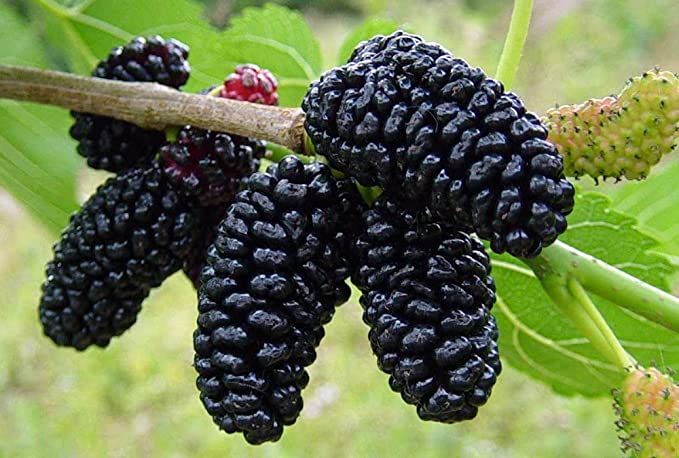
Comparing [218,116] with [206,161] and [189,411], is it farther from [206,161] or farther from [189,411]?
[189,411]

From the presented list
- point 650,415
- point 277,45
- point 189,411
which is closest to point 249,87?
point 277,45

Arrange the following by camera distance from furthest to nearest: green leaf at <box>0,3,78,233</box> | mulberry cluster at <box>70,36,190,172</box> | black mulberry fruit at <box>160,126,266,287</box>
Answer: green leaf at <box>0,3,78,233</box> → mulberry cluster at <box>70,36,190,172</box> → black mulberry fruit at <box>160,126,266,287</box>

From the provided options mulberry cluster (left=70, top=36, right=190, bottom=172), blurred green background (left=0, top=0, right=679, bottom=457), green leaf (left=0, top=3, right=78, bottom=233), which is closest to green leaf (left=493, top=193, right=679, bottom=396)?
mulberry cluster (left=70, top=36, right=190, bottom=172)

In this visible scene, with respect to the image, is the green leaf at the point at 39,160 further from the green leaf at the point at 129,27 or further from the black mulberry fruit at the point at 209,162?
the black mulberry fruit at the point at 209,162

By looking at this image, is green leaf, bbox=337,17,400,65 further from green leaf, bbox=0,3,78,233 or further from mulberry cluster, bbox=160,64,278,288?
green leaf, bbox=0,3,78,233

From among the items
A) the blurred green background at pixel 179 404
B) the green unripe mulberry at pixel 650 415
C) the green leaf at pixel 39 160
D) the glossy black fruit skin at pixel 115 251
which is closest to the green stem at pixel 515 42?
the green unripe mulberry at pixel 650 415

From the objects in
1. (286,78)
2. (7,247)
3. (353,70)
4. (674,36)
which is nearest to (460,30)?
(674,36)

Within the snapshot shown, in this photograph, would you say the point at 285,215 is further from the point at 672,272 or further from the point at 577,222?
the point at 672,272
